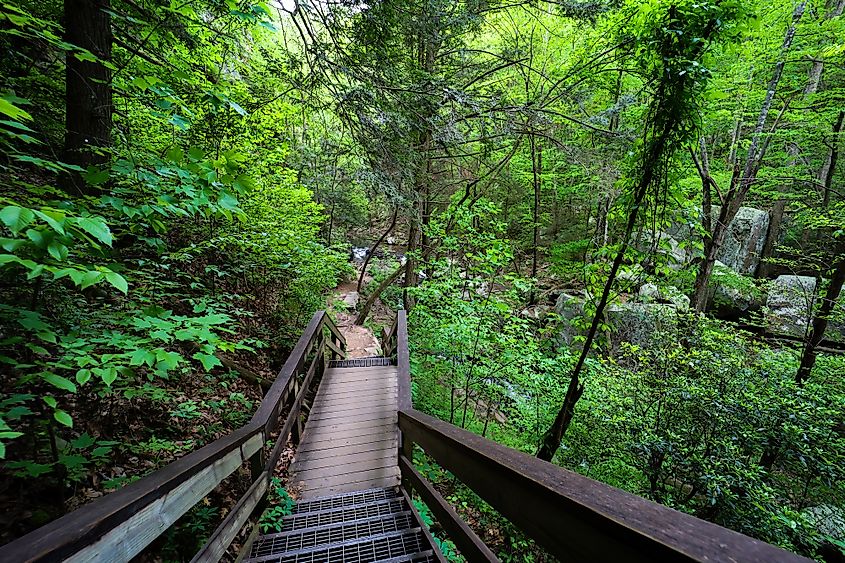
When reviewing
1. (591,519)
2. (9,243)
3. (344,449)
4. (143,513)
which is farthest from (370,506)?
(9,243)

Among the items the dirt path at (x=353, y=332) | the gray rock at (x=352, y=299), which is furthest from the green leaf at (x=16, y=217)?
the gray rock at (x=352, y=299)

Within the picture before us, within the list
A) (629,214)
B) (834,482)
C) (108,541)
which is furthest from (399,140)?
(834,482)

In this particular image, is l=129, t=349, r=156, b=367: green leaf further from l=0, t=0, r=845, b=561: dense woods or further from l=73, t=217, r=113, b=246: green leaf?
l=73, t=217, r=113, b=246: green leaf

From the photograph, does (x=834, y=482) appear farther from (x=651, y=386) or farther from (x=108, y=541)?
(x=108, y=541)

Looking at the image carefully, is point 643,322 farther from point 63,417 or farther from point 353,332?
point 63,417

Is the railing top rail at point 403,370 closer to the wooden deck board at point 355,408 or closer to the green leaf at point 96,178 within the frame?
the wooden deck board at point 355,408

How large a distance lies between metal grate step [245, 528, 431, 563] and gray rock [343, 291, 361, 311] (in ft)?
35.0

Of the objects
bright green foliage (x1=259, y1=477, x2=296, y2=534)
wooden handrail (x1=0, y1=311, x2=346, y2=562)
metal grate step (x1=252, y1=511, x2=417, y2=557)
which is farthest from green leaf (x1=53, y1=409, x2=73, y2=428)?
bright green foliage (x1=259, y1=477, x2=296, y2=534)

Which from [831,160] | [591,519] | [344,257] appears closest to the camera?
[591,519]

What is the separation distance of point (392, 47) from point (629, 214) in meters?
3.90

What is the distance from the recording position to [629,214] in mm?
2996

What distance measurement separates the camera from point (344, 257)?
791 cm

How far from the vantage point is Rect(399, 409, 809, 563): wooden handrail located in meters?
0.56

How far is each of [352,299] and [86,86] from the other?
36.3 feet
